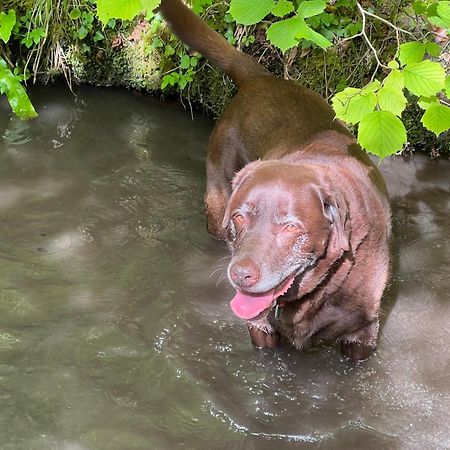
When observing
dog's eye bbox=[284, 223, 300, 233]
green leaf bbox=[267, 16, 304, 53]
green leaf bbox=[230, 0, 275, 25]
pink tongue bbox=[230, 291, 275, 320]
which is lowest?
pink tongue bbox=[230, 291, 275, 320]

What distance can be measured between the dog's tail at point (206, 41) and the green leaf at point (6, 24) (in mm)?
1832

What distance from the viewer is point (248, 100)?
3914 mm

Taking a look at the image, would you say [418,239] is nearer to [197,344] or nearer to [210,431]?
[197,344]

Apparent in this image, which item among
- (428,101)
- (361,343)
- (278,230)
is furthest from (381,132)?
(361,343)

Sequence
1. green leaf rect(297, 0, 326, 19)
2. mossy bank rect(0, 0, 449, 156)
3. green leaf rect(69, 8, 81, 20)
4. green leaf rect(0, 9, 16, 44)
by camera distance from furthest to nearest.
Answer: green leaf rect(69, 8, 81, 20) < green leaf rect(0, 9, 16, 44) < mossy bank rect(0, 0, 449, 156) < green leaf rect(297, 0, 326, 19)

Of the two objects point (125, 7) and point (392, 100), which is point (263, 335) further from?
point (125, 7)

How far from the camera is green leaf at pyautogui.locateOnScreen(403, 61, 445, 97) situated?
2.35 metres

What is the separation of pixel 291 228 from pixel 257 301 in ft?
1.08

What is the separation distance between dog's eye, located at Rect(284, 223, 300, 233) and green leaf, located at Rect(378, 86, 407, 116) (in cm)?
53

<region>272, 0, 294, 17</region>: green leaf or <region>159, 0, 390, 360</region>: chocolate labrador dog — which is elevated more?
<region>272, 0, 294, 17</region>: green leaf

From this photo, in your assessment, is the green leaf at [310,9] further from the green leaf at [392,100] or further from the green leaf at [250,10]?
the green leaf at [392,100]

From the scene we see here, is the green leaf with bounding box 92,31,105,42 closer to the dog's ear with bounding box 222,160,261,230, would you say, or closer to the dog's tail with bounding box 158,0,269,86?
the dog's tail with bounding box 158,0,269,86

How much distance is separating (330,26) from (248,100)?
1.30 meters

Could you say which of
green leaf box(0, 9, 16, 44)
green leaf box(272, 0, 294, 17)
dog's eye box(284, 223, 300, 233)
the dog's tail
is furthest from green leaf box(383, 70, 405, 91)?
green leaf box(0, 9, 16, 44)
